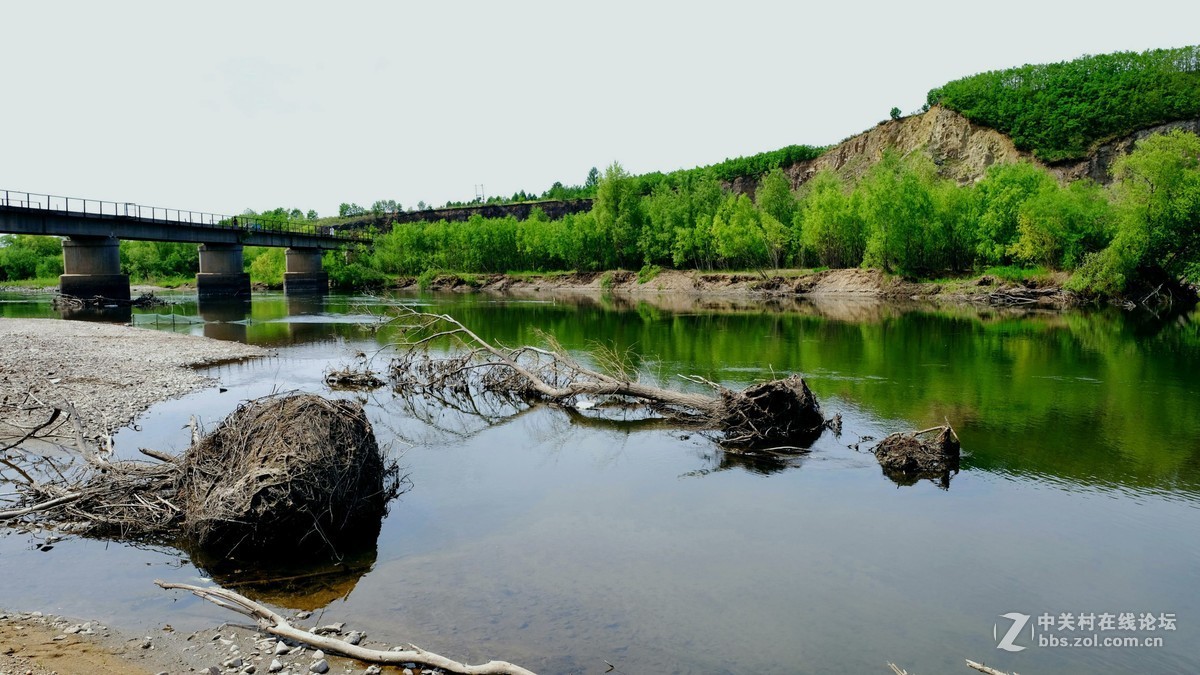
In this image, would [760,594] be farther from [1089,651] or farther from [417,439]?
[417,439]

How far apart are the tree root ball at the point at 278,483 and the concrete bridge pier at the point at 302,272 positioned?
343 feet

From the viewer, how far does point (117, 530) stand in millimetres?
13484

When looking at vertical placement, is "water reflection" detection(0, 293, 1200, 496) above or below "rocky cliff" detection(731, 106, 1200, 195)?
below

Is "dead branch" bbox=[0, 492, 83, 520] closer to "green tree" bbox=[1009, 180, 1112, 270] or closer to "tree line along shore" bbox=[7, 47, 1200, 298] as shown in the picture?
"tree line along shore" bbox=[7, 47, 1200, 298]

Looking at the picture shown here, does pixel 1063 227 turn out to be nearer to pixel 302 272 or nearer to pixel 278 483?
pixel 278 483

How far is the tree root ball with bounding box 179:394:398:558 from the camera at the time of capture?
40.7 ft

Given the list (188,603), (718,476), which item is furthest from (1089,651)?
(188,603)

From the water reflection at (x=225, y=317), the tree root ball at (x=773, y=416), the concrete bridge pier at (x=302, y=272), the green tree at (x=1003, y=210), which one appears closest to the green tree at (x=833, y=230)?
the green tree at (x=1003, y=210)

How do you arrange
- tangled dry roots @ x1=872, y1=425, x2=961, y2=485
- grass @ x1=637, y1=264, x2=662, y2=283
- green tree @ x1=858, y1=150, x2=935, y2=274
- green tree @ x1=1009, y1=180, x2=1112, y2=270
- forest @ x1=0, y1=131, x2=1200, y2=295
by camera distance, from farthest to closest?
grass @ x1=637, y1=264, x2=662, y2=283 → green tree @ x1=858, y1=150, x2=935, y2=274 → green tree @ x1=1009, y1=180, x2=1112, y2=270 → forest @ x1=0, y1=131, x2=1200, y2=295 → tangled dry roots @ x1=872, y1=425, x2=961, y2=485

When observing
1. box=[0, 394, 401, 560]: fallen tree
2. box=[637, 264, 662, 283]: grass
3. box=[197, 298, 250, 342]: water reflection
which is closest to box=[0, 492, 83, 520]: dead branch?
box=[0, 394, 401, 560]: fallen tree

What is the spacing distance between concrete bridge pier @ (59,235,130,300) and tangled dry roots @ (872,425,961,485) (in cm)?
7200

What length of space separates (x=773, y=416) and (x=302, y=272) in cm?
10434

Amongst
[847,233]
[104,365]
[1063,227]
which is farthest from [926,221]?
[104,365]

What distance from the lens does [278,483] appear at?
1238 centimetres
